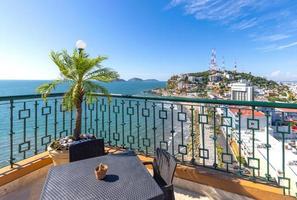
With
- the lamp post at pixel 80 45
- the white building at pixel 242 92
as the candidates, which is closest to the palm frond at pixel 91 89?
the lamp post at pixel 80 45

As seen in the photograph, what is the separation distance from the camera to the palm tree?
2.78m

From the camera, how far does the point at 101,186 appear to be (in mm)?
1219

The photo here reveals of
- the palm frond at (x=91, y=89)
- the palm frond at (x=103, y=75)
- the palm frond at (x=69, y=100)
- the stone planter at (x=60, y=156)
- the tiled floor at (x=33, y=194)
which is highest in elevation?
the palm frond at (x=103, y=75)

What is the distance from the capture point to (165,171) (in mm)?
1556

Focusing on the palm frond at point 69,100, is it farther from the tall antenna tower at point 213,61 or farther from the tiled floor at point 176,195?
the tall antenna tower at point 213,61

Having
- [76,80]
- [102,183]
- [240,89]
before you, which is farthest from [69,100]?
[240,89]

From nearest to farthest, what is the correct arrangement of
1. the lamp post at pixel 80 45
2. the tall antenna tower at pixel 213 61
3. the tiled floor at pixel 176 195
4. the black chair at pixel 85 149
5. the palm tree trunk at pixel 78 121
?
1. the black chair at pixel 85 149
2. the tiled floor at pixel 176 195
3. the palm tree trunk at pixel 78 121
4. the lamp post at pixel 80 45
5. the tall antenna tower at pixel 213 61

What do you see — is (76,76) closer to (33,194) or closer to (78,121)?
(78,121)

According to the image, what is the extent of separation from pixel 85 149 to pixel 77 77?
1.29 m

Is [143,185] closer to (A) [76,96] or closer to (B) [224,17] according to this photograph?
(A) [76,96]

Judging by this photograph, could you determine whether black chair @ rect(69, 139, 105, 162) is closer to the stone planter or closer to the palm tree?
the stone planter

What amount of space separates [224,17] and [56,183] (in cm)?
2186

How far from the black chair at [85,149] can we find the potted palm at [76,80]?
34.6 inches

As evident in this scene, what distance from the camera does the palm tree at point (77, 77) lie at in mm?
2779
